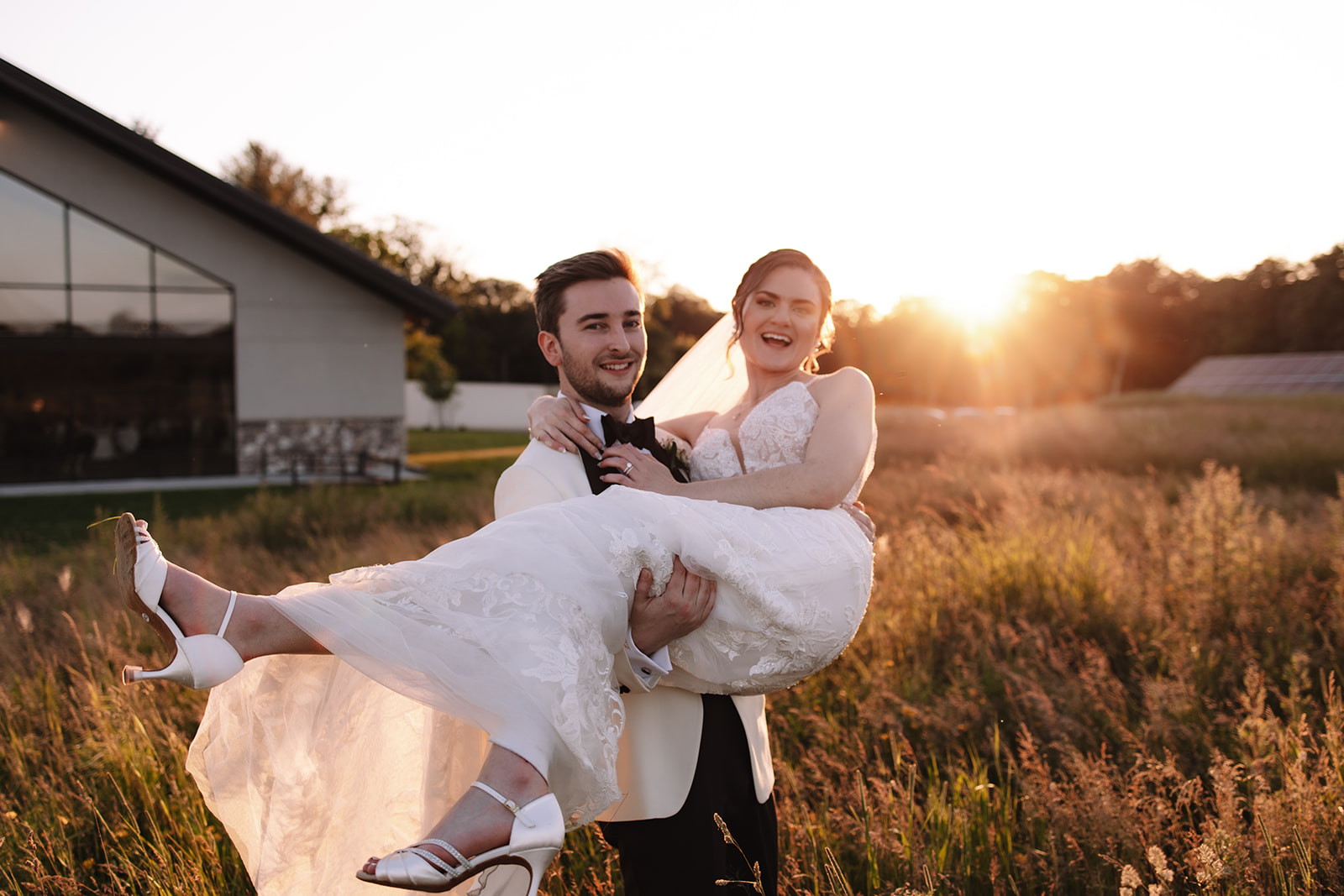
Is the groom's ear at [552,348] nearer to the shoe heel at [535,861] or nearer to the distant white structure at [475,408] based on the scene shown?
the shoe heel at [535,861]

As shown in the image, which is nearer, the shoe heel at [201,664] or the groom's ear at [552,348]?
the shoe heel at [201,664]

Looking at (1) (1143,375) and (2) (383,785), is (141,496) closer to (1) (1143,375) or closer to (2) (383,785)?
(2) (383,785)

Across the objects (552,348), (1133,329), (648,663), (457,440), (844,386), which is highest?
(1133,329)

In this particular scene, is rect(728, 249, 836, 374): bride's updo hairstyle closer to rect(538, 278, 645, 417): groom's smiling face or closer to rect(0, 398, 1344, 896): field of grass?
rect(538, 278, 645, 417): groom's smiling face

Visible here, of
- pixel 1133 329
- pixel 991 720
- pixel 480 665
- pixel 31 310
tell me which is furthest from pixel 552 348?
pixel 1133 329

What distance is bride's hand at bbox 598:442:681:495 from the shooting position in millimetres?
2426

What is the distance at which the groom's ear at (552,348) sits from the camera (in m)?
2.74

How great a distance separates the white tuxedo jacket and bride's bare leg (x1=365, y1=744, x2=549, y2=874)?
1.52 ft

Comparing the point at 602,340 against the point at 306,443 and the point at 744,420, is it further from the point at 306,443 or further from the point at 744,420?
the point at 306,443

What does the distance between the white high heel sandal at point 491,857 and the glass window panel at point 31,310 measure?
19.9 m

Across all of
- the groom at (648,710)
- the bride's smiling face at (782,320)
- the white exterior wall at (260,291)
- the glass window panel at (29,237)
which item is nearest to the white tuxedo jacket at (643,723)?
the groom at (648,710)

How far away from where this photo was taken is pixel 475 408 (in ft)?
143

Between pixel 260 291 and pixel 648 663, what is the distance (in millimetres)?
18423

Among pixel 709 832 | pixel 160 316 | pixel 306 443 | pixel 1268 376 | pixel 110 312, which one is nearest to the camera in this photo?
pixel 709 832
